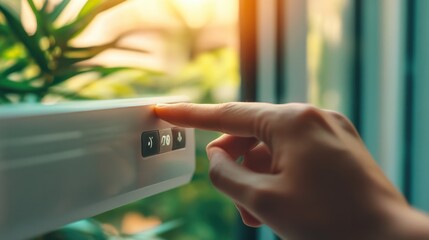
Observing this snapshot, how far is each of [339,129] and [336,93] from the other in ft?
2.15

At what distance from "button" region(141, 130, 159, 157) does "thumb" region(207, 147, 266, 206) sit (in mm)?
84

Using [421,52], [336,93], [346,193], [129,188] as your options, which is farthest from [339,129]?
[421,52]

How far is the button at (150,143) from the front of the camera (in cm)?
51

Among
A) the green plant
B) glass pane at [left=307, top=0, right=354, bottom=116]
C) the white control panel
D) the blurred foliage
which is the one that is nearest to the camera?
the white control panel

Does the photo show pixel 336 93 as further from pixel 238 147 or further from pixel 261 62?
pixel 238 147

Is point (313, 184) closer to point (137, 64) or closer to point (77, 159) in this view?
point (77, 159)

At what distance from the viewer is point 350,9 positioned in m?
1.10

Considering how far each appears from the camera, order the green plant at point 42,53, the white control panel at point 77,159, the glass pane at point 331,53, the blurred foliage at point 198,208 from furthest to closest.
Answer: the glass pane at point 331,53
the blurred foliage at point 198,208
the green plant at point 42,53
the white control panel at point 77,159

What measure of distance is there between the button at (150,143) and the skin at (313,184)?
0.09 metres

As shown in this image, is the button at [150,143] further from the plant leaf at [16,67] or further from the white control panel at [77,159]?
the plant leaf at [16,67]

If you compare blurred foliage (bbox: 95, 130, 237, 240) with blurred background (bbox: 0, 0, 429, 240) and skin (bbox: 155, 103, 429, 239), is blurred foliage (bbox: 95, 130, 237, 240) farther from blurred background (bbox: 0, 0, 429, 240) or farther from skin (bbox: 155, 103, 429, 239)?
skin (bbox: 155, 103, 429, 239)

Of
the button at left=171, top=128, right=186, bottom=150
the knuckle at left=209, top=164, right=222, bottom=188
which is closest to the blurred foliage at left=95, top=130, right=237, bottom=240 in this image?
the button at left=171, top=128, right=186, bottom=150

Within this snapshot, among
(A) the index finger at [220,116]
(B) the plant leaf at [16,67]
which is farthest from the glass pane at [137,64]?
(A) the index finger at [220,116]

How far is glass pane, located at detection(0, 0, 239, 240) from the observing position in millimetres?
513
